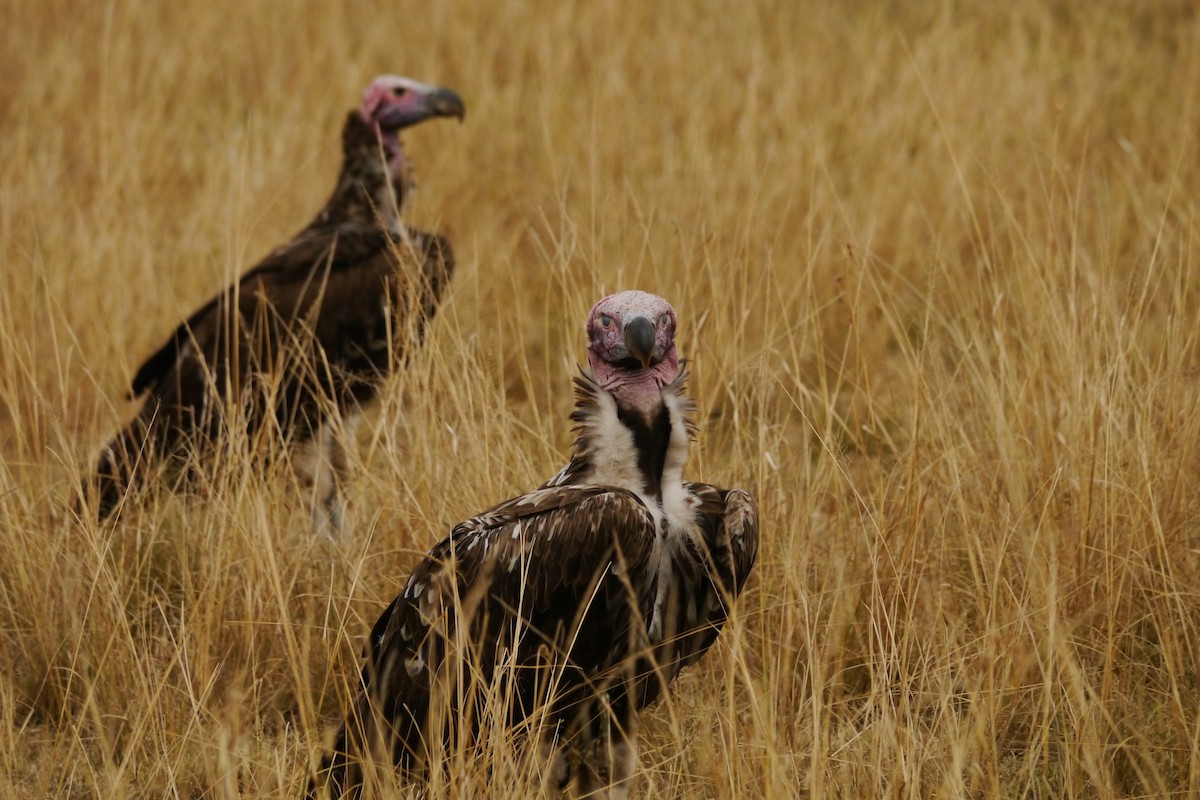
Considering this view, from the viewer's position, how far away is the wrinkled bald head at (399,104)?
5945 millimetres

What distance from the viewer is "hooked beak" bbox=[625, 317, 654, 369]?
2918 mm

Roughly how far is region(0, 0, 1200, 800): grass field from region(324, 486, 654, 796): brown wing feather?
0.14 metres

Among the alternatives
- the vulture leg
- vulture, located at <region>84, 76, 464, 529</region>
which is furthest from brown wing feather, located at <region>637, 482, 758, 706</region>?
vulture, located at <region>84, 76, 464, 529</region>

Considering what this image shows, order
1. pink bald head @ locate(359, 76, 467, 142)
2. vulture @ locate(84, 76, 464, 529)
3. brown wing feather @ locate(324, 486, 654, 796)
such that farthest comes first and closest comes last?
pink bald head @ locate(359, 76, 467, 142) < vulture @ locate(84, 76, 464, 529) < brown wing feather @ locate(324, 486, 654, 796)

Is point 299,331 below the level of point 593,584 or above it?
above

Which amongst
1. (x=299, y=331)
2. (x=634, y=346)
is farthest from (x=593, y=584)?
(x=299, y=331)

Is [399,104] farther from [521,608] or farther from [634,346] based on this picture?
[521,608]

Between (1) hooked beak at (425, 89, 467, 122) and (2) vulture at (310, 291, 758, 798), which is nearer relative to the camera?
(2) vulture at (310, 291, 758, 798)

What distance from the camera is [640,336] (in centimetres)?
292

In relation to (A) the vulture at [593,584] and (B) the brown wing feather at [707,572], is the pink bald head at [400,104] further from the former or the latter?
(B) the brown wing feather at [707,572]

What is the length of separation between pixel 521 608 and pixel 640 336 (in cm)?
56

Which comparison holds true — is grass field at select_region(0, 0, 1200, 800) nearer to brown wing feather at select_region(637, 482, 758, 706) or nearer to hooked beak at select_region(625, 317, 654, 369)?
brown wing feather at select_region(637, 482, 758, 706)

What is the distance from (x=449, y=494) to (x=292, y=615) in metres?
0.49

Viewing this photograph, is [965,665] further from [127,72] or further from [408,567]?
[127,72]
